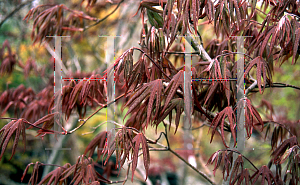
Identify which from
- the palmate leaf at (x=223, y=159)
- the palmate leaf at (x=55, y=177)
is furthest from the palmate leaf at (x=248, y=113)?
the palmate leaf at (x=55, y=177)

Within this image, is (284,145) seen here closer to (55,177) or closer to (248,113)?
(248,113)

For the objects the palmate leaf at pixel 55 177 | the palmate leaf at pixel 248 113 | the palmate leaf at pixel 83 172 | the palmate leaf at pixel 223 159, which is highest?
the palmate leaf at pixel 248 113

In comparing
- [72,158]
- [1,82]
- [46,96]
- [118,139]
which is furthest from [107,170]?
[1,82]

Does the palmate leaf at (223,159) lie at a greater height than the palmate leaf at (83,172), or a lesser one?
greater

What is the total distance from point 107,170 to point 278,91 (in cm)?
229

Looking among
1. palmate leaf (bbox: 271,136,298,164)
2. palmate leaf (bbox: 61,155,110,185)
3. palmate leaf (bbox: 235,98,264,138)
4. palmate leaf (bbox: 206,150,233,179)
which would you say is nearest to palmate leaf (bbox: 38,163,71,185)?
palmate leaf (bbox: 61,155,110,185)

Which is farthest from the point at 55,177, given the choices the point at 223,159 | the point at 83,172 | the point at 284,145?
the point at 284,145

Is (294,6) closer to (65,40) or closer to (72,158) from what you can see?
(65,40)

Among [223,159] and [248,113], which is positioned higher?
[248,113]

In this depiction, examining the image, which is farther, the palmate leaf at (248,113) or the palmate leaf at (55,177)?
the palmate leaf at (55,177)

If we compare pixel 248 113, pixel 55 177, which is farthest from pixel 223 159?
pixel 55 177

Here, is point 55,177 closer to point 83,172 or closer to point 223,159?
point 83,172

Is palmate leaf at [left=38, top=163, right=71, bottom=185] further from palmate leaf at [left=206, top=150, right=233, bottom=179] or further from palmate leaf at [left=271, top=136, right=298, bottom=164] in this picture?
palmate leaf at [left=271, top=136, right=298, bottom=164]

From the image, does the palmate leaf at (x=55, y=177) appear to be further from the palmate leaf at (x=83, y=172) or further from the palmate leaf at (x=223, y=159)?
the palmate leaf at (x=223, y=159)
